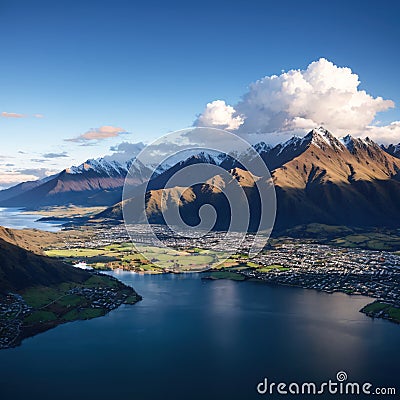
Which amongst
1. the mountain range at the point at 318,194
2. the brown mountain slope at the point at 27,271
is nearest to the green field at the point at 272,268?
the brown mountain slope at the point at 27,271

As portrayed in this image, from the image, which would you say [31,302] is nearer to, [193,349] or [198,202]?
[193,349]

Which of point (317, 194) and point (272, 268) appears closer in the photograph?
point (272, 268)

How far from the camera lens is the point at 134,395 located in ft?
102

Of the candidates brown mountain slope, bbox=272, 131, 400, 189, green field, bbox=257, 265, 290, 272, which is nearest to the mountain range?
brown mountain slope, bbox=272, 131, 400, 189

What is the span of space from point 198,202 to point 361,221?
65.7 m

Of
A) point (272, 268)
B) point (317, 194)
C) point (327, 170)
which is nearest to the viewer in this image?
point (272, 268)

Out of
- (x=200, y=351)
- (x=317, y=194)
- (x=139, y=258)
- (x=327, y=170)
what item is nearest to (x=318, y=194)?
(x=317, y=194)

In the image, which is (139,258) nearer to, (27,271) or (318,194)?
(27,271)

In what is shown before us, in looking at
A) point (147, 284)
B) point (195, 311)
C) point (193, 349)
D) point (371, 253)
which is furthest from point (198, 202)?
point (193, 349)

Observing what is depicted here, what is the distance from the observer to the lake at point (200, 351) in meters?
32.5

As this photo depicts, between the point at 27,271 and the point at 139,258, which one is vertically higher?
the point at 27,271

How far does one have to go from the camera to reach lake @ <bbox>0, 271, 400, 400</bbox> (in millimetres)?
32469

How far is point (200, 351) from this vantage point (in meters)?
39.1

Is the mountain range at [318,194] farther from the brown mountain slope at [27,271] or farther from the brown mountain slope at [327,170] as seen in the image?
the brown mountain slope at [27,271]
